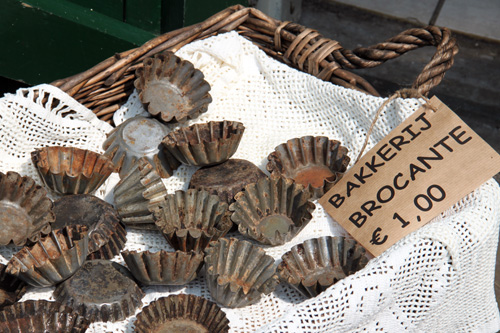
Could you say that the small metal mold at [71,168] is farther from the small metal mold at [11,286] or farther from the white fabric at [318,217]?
the small metal mold at [11,286]

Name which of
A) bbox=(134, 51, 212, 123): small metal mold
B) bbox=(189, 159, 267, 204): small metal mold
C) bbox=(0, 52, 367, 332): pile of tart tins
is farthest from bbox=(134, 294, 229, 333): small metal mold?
bbox=(134, 51, 212, 123): small metal mold

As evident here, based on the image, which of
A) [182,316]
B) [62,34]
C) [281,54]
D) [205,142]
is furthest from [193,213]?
[62,34]

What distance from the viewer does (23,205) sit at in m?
1.72

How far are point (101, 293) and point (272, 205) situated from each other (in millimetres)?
557

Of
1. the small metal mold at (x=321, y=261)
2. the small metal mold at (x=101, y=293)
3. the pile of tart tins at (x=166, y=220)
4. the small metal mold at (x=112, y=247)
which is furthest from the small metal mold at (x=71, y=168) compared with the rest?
the small metal mold at (x=321, y=261)

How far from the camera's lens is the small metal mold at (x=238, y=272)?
150 cm

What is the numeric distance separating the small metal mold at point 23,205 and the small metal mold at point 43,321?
0.31m

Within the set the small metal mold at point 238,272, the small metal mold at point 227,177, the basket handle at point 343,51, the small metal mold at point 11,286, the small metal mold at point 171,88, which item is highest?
the basket handle at point 343,51

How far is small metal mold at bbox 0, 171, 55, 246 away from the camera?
168cm

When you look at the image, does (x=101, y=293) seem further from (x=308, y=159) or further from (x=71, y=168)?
(x=308, y=159)

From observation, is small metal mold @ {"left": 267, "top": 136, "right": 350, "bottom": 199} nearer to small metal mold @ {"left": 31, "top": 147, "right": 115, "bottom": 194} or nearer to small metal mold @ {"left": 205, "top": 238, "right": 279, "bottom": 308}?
small metal mold @ {"left": 205, "top": 238, "right": 279, "bottom": 308}

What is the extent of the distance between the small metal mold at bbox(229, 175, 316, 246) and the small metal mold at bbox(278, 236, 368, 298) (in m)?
0.10

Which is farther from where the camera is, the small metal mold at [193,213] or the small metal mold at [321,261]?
the small metal mold at [193,213]

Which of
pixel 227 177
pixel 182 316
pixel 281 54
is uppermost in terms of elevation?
pixel 281 54
